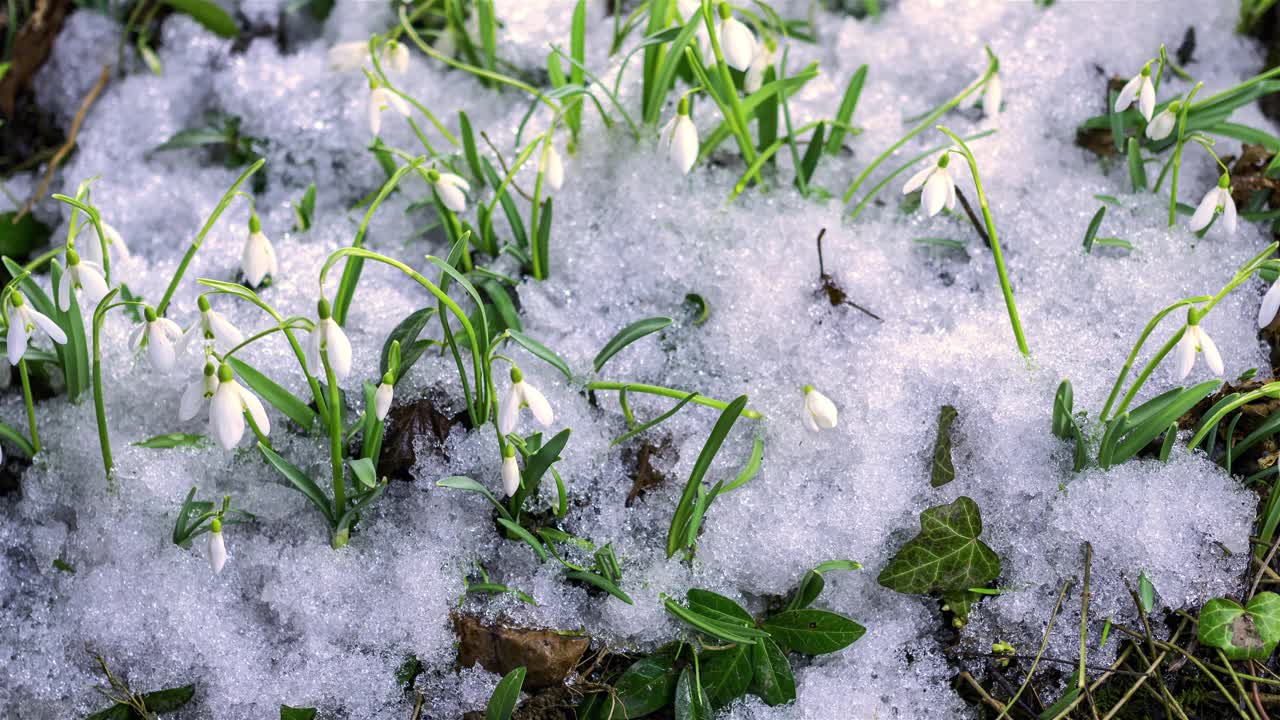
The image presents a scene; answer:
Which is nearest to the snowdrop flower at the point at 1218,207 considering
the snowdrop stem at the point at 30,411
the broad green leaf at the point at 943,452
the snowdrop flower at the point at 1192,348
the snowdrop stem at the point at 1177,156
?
the snowdrop stem at the point at 1177,156

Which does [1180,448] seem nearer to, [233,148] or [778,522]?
[778,522]

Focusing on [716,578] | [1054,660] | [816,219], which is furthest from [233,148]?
[1054,660]

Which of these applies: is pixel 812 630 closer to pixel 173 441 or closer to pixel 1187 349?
pixel 1187 349

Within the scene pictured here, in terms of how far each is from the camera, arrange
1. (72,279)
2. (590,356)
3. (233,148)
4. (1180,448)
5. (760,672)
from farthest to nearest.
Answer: (233,148), (590,356), (1180,448), (760,672), (72,279)

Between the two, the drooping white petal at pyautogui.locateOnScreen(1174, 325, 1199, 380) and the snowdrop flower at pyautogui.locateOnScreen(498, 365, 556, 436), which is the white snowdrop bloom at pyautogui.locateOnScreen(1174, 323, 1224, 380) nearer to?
the drooping white petal at pyautogui.locateOnScreen(1174, 325, 1199, 380)

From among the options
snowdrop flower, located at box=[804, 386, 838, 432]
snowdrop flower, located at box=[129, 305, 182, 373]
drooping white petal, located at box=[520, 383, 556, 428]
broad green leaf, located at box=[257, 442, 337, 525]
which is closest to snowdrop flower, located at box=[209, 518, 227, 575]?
broad green leaf, located at box=[257, 442, 337, 525]

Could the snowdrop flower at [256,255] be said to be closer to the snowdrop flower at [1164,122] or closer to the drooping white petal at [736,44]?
the drooping white petal at [736,44]

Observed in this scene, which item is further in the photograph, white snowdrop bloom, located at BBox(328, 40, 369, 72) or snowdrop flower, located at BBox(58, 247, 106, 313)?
white snowdrop bloom, located at BBox(328, 40, 369, 72)
